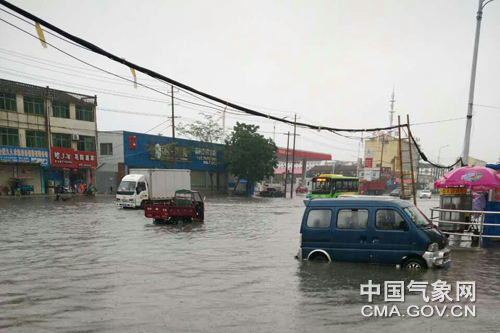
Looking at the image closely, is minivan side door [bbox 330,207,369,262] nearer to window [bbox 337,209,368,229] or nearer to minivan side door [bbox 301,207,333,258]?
window [bbox 337,209,368,229]

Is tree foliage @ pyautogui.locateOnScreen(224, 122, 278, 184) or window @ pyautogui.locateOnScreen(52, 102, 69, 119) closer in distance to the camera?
window @ pyautogui.locateOnScreen(52, 102, 69, 119)

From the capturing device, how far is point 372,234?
8.70m

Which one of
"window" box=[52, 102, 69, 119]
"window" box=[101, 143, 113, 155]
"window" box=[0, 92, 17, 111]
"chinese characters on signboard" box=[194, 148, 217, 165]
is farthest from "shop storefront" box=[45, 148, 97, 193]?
"chinese characters on signboard" box=[194, 148, 217, 165]

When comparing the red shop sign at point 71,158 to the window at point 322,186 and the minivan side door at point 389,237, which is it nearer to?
the window at point 322,186

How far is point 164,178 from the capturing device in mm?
25219

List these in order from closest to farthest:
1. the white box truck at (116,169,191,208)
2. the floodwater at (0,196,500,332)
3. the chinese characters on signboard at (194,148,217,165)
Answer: the floodwater at (0,196,500,332) → the white box truck at (116,169,191,208) → the chinese characters on signboard at (194,148,217,165)

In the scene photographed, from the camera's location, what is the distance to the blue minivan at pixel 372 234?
838 centimetres

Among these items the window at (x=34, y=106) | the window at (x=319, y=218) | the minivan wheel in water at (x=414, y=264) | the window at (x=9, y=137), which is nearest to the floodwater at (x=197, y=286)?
the minivan wheel in water at (x=414, y=264)

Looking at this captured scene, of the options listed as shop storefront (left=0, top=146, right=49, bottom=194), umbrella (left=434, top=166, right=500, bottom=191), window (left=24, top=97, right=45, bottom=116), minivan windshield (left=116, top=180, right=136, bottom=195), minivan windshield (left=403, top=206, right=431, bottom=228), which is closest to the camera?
minivan windshield (left=403, top=206, right=431, bottom=228)

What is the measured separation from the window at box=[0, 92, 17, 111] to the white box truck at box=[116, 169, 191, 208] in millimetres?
20755

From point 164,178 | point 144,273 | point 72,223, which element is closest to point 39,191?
point 164,178

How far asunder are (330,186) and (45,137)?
102 feet

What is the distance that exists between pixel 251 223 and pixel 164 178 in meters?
8.51

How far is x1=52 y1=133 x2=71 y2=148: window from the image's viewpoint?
39656 mm
